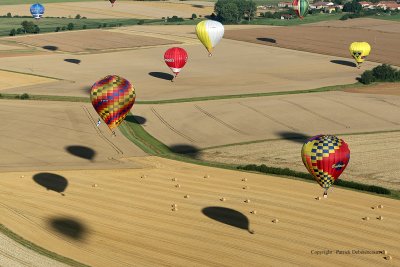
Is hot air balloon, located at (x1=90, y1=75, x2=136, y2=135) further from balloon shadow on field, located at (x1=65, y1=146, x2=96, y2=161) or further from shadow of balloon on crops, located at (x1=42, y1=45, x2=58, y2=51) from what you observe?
shadow of balloon on crops, located at (x1=42, y1=45, x2=58, y2=51)

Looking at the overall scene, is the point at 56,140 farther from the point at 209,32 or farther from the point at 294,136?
the point at 209,32

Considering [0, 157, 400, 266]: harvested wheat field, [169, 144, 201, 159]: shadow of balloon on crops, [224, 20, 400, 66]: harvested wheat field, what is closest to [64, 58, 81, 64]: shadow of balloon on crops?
[224, 20, 400, 66]: harvested wheat field

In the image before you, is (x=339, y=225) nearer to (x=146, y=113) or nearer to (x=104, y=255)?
(x=104, y=255)

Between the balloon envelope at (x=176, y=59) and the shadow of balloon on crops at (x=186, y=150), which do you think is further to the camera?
the balloon envelope at (x=176, y=59)

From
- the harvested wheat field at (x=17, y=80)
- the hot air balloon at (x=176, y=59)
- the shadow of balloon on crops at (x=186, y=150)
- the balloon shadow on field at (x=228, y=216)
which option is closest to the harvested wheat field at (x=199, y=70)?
the hot air balloon at (x=176, y=59)

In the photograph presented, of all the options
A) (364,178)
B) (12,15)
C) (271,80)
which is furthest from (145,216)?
(12,15)

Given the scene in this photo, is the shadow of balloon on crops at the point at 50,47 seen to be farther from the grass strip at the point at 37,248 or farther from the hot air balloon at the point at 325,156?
the hot air balloon at the point at 325,156
